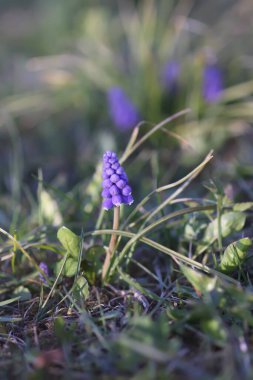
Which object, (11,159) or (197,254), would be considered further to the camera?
(11,159)

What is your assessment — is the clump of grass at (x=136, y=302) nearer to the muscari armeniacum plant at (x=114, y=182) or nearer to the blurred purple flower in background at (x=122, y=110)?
the muscari armeniacum plant at (x=114, y=182)

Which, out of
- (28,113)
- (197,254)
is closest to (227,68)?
(28,113)

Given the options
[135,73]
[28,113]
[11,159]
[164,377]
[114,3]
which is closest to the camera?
[164,377]

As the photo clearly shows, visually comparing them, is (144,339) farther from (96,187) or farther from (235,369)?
(96,187)

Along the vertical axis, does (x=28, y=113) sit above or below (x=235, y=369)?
above

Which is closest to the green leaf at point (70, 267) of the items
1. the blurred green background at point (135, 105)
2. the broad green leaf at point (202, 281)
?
the broad green leaf at point (202, 281)

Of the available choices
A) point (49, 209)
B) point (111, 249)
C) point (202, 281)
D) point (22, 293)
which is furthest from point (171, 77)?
point (202, 281)

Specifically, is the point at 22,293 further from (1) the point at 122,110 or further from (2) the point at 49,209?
(1) the point at 122,110
